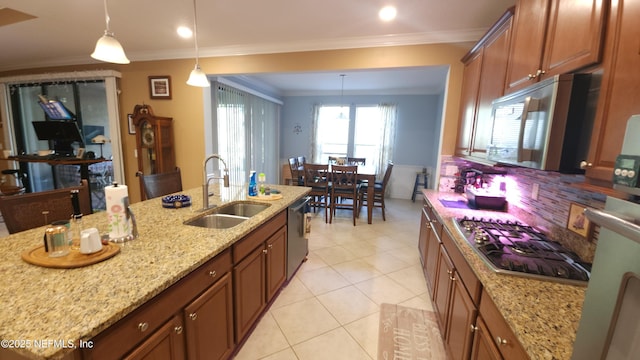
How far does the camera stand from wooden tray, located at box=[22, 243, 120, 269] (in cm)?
99

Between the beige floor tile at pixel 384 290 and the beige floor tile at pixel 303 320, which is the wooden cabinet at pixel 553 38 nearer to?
the beige floor tile at pixel 384 290

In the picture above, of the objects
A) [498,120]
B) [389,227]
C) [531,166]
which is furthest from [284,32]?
[389,227]

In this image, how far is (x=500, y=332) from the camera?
0.93 metres

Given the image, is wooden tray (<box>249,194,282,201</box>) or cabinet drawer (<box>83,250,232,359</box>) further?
wooden tray (<box>249,194,282,201</box>)

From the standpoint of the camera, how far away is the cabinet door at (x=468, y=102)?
85.7 inches

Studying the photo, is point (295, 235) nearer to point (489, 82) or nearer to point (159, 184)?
point (159, 184)

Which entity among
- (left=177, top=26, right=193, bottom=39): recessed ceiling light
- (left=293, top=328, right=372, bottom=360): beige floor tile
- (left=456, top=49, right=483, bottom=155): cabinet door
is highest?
(left=177, top=26, right=193, bottom=39): recessed ceiling light

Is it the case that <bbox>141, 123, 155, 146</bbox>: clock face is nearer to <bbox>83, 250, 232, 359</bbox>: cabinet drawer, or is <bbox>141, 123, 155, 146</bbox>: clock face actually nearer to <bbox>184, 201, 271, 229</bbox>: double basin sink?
<bbox>184, 201, 271, 229</bbox>: double basin sink

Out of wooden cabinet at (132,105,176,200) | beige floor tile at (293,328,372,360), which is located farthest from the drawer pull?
wooden cabinet at (132,105,176,200)

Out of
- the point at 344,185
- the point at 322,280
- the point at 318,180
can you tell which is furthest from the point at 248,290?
the point at 318,180

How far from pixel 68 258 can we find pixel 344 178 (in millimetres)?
3471

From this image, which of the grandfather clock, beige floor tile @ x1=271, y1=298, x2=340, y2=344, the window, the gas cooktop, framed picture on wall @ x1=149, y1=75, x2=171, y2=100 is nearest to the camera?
the gas cooktop

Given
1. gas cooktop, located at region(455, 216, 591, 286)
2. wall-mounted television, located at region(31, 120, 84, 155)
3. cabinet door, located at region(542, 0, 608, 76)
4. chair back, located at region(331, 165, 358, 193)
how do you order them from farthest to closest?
chair back, located at region(331, 165, 358, 193) < wall-mounted television, located at region(31, 120, 84, 155) < gas cooktop, located at region(455, 216, 591, 286) < cabinet door, located at region(542, 0, 608, 76)

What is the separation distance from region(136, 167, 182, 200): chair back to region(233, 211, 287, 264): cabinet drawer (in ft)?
4.10
